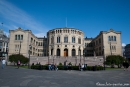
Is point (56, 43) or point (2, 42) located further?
point (2, 42)

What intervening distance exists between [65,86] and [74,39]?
56416 mm

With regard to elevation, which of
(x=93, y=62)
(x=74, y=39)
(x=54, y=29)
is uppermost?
(x=54, y=29)

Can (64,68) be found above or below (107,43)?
below

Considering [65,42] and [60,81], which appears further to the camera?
[65,42]

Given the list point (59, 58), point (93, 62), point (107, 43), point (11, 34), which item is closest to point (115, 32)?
point (107, 43)

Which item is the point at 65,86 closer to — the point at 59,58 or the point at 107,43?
the point at 59,58

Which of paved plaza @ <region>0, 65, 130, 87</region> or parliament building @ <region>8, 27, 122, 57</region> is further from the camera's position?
parliament building @ <region>8, 27, 122, 57</region>

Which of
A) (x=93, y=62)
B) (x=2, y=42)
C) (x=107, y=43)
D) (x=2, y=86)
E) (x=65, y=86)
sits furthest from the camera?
(x=2, y=42)

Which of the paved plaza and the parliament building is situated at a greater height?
the parliament building

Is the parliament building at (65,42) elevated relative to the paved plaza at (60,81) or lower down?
elevated

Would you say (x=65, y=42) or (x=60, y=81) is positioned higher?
(x=65, y=42)

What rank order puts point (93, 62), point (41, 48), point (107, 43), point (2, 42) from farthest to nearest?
point (2, 42) < point (41, 48) < point (107, 43) < point (93, 62)

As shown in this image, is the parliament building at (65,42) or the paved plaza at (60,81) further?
the parliament building at (65,42)

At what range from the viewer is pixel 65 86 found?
29.9ft
